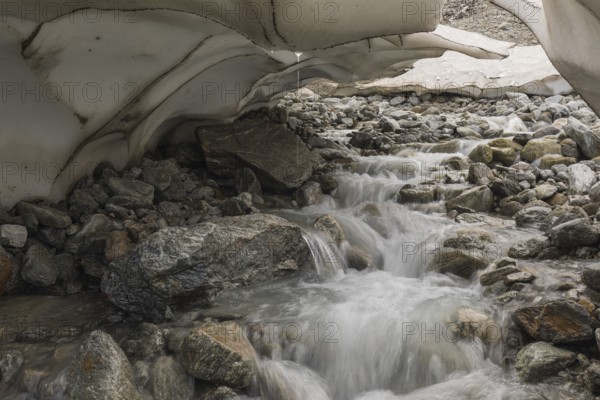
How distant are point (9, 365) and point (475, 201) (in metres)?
4.84

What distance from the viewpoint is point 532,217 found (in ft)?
17.8

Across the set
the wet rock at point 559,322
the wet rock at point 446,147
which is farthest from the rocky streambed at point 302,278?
the wet rock at point 446,147

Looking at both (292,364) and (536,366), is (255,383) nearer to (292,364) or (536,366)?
(292,364)

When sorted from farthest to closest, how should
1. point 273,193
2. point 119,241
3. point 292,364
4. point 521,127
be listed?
point 521,127 → point 273,193 → point 119,241 → point 292,364

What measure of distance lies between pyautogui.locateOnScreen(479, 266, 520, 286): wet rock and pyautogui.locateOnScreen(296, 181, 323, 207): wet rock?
2575 millimetres

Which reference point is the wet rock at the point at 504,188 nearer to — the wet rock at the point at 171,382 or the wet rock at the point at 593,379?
the wet rock at the point at 593,379

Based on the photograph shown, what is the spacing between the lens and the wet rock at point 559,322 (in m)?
3.12

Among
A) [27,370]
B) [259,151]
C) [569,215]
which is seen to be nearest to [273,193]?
[259,151]

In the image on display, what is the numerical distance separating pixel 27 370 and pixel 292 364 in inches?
64.0

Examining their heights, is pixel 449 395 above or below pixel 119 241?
below

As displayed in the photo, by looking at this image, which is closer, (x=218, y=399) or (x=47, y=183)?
(x=218, y=399)

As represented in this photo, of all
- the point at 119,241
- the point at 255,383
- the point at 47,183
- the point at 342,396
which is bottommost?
the point at 342,396

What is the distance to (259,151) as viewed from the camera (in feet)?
22.2

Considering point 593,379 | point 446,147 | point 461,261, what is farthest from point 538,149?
point 593,379
